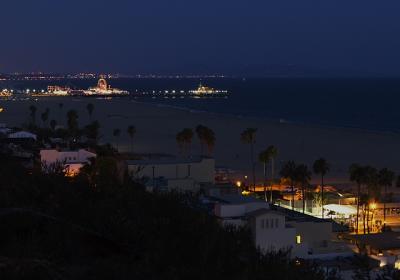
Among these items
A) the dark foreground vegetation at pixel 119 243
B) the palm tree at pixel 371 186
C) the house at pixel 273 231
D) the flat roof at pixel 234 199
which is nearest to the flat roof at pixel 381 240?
the house at pixel 273 231

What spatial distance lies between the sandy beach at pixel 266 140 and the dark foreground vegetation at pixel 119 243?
27.7 meters

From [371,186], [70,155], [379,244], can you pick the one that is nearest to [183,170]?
[70,155]

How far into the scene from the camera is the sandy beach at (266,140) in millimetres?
42594

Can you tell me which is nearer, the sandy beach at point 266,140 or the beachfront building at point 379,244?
the beachfront building at point 379,244

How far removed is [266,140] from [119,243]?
47882 mm

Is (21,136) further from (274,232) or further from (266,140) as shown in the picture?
(274,232)

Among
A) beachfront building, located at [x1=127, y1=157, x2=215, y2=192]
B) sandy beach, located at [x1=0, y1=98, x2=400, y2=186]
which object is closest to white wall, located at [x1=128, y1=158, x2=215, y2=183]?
beachfront building, located at [x1=127, y1=157, x2=215, y2=192]

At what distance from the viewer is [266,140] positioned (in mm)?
53719

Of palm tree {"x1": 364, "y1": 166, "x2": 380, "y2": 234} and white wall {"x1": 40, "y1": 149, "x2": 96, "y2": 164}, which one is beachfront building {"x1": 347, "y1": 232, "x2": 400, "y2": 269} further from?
white wall {"x1": 40, "y1": 149, "x2": 96, "y2": 164}

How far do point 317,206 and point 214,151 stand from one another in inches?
831

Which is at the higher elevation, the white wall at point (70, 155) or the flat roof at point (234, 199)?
the white wall at point (70, 155)

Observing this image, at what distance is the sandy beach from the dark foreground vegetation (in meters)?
27.7

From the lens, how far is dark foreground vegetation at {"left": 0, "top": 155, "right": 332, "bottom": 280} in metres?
5.25

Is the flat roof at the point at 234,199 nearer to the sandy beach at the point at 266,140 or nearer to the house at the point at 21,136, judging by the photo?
the sandy beach at the point at 266,140
